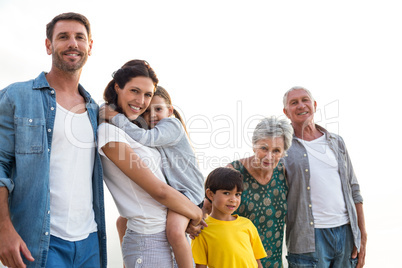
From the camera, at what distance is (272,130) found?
2893mm

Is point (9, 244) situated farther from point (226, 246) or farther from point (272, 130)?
point (272, 130)

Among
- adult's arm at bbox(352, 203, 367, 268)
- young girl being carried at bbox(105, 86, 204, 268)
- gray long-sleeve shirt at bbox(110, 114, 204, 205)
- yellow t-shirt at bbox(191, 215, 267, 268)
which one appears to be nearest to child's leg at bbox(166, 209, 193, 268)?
young girl being carried at bbox(105, 86, 204, 268)

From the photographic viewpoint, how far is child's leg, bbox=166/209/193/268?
211cm

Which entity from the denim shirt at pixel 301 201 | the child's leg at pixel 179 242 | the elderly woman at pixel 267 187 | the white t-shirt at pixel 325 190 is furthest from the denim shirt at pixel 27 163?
the white t-shirt at pixel 325 190

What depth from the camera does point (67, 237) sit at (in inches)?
79.1

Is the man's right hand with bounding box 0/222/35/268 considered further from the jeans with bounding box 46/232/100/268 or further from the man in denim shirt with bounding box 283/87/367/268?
the man in denim shirt with bounding box 283/87/367/268

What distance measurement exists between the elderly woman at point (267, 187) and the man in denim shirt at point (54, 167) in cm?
118

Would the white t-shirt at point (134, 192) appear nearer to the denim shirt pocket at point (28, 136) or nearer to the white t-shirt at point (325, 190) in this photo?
the denim shirt pocket at point (28, 136)

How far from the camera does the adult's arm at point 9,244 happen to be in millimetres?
1756

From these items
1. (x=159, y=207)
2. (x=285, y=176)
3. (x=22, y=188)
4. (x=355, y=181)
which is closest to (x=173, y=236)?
(x=159, y=207)

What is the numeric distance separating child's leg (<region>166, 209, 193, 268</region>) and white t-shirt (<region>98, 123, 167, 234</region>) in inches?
2.4

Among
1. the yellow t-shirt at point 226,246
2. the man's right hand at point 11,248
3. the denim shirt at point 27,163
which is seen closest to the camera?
the man's right hand at point 11,248

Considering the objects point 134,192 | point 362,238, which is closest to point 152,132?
point 134,192

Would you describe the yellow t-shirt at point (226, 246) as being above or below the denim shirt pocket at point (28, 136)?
below
